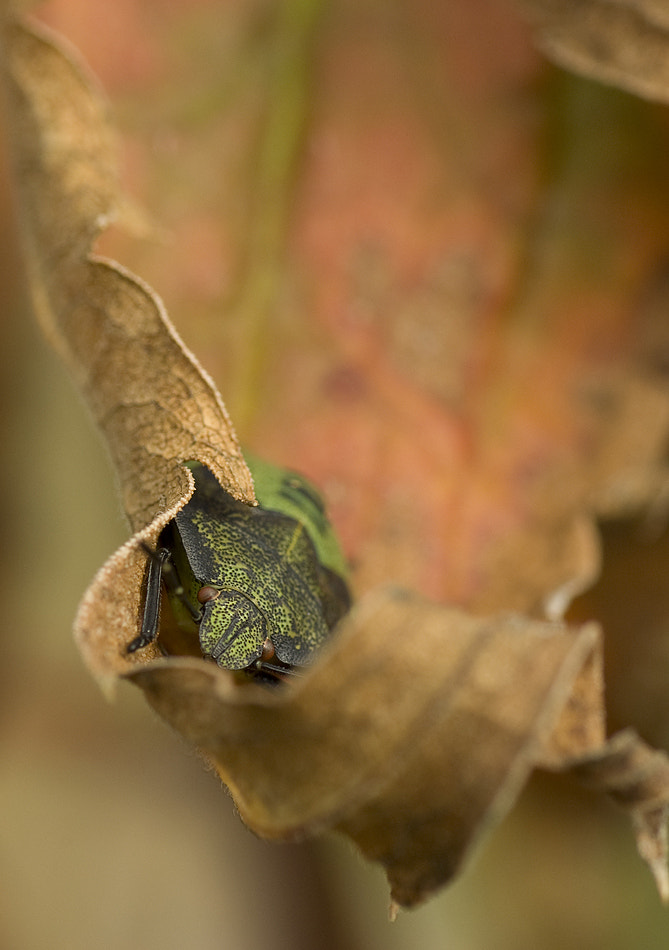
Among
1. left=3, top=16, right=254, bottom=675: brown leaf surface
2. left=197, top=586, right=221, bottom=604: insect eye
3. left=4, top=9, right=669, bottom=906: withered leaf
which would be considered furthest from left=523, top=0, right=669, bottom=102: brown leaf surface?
left=197, top=586, right=221, bottom=604: insect eye

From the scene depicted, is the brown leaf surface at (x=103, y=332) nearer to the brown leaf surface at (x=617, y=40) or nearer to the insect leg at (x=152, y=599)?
the insect leg at (x=152, y=599)

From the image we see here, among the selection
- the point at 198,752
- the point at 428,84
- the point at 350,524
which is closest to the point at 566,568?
the point at 350,524

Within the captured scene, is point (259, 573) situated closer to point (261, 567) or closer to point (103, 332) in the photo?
point (261, 567)

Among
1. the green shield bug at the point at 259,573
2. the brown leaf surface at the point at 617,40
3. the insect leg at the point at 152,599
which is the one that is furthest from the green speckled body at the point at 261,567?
the brown leaf surface at the point at 617,40

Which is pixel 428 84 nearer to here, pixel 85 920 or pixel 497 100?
pixel 497 100

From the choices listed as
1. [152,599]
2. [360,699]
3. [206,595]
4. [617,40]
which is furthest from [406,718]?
[617,40]

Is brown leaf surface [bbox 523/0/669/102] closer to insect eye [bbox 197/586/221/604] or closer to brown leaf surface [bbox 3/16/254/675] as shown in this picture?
brown leaf surface [bbox 3/16/254/675]
